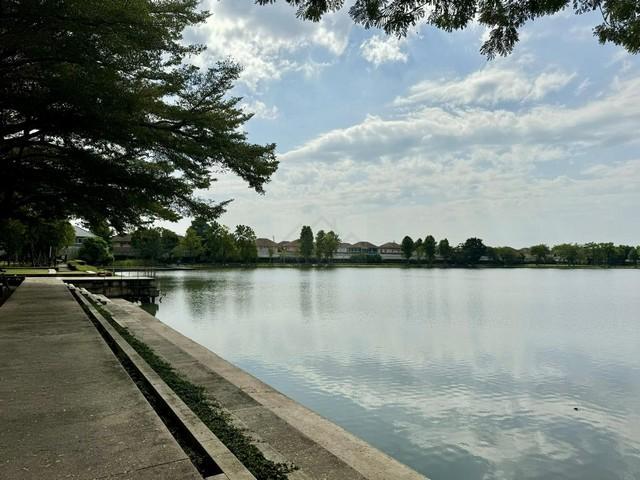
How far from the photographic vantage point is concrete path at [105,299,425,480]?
Answer: 4.03 meters

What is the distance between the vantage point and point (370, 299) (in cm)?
2875

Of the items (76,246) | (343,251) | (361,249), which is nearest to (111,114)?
(76,246)

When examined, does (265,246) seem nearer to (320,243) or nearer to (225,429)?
(320,243)

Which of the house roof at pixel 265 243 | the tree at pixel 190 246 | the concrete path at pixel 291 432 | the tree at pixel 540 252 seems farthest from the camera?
the house roof at pixel 265 243

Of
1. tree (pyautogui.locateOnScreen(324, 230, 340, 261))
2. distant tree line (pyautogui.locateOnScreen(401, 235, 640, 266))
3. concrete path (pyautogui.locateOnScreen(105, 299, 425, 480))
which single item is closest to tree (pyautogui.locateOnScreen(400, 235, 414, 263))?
distant tree line (pyautogui.locateOnScreen(401, 235, 640, 266))

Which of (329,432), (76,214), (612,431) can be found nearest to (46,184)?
(76,214)

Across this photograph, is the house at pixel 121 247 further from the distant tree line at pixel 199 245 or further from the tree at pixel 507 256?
the tree at pixel 507 256

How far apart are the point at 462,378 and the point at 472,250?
10259 centimetres

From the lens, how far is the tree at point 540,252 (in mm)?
120000

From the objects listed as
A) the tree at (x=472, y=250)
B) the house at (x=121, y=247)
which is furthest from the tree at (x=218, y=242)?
the tree at (x=472, y=250)

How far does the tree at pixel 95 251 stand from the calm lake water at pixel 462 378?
147 ft

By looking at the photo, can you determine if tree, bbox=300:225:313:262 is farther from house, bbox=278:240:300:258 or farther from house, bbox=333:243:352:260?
house, bbox=333:243:352:260

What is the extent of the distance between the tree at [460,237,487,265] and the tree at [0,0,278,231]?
3986 inches

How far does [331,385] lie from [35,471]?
705 cm
